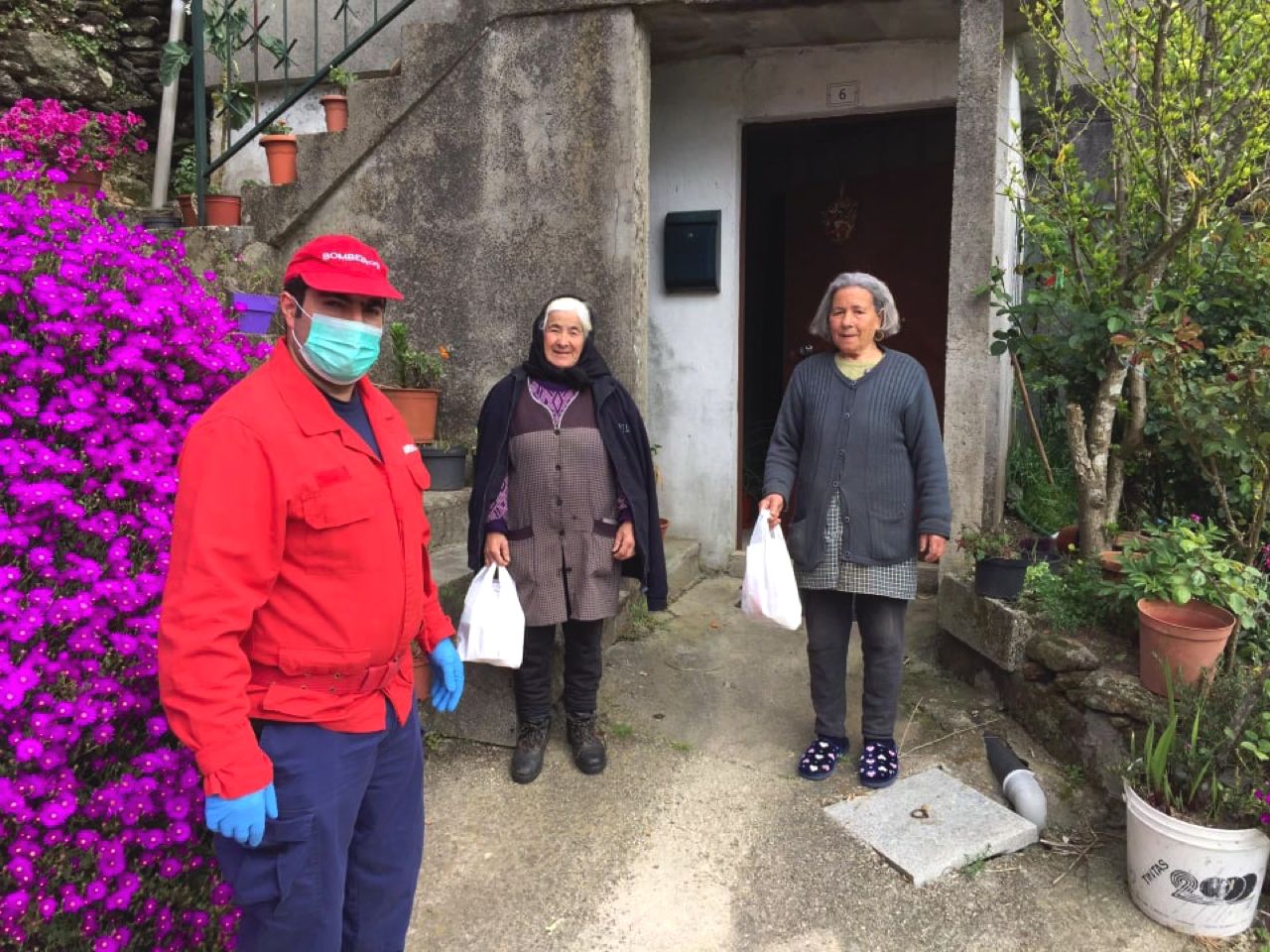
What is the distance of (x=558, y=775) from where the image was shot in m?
3.29

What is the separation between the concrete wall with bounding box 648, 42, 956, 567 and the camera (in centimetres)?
532

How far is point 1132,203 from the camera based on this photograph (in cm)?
Result: 372

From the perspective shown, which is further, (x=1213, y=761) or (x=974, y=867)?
(x=974, y=867)

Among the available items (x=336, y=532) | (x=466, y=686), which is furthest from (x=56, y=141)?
(x=336, y=532)

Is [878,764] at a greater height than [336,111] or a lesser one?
lesser

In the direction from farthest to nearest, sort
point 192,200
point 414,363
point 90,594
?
point 192,200
point 414,363
point 90,594

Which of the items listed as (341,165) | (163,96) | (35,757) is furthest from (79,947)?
(163,96)

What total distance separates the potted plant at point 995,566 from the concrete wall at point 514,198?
1859 mm

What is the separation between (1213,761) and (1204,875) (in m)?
0.32

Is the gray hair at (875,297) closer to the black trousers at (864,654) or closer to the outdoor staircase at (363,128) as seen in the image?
the black trousers at (864,654)

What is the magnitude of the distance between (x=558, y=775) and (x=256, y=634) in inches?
74.3

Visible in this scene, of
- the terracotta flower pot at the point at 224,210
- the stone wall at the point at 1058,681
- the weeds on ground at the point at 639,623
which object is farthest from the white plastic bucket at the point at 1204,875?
the terracotta flower pot at the point at 224,210

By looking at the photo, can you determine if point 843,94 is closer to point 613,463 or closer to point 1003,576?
point 1003,576

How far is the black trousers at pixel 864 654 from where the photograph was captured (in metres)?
3.20
